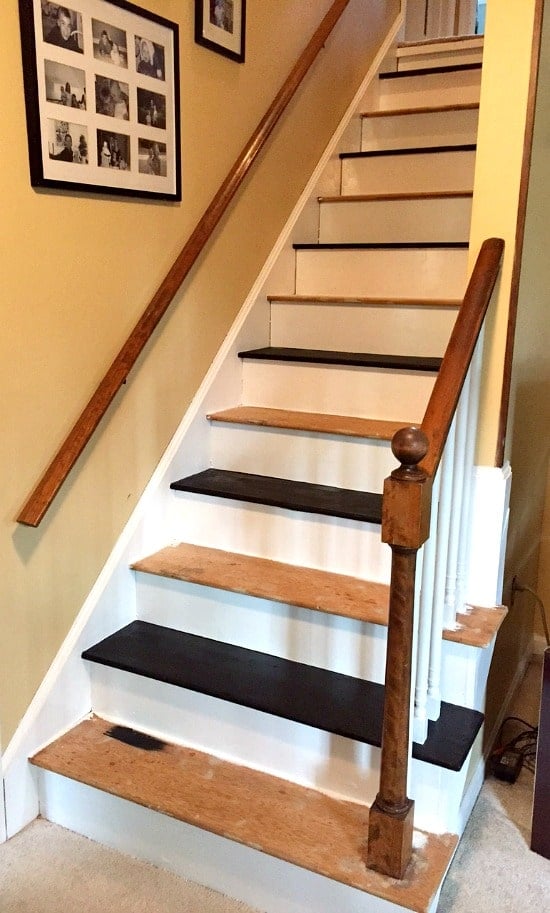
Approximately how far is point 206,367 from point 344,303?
542mm

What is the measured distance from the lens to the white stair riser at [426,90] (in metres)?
3.14

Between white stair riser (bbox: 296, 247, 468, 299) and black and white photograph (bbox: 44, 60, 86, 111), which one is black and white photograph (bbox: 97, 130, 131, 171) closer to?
black and white photograph (bbox: 44, 60, 86, 111)

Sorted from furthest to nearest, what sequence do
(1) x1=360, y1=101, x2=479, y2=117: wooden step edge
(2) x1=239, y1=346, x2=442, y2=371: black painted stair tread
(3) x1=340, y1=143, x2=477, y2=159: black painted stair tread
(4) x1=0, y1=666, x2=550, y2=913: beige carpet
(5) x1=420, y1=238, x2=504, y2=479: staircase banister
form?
1. (1) x1=360, y1=101, x2=479, y2=117: wooden step edge
2. (3) x1=340, y1=143, x2=477, y2=159: black painted stair tread
3. (2) x1=239, y1=346, x2=442, y2=371: black painted stair tread
4. (4) x1=0, y1=666, x2=550, y2=913: beige carpet
5. (5) x1=420, y1=238, x2=504, y2=479: staircase banister

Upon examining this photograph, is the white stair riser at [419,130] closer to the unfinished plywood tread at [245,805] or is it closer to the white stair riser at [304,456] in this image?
the white stair riser at [304,456]

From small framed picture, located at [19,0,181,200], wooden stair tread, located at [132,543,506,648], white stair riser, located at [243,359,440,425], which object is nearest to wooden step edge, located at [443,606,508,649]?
wooden stair tread, located at [132,543,506,648]

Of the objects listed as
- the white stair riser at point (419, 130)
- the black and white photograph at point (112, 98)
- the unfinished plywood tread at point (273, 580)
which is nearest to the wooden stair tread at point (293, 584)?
the unfinished plywood tread at point (273, 580)

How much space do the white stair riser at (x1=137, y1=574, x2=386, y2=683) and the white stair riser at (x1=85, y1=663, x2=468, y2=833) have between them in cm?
16

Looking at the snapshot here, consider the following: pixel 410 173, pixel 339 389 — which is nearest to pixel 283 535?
pixel 339 389

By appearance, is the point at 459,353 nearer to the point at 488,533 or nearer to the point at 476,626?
the point at 488,533

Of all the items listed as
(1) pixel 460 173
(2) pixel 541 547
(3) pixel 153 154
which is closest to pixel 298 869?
(2) pixel 541 547

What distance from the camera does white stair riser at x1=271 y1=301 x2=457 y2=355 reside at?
2.42 metres

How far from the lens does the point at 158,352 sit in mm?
2158

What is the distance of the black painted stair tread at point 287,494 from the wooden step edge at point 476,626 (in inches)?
13.2

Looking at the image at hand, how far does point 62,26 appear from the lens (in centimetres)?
169
